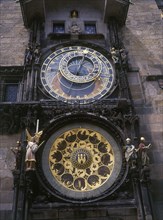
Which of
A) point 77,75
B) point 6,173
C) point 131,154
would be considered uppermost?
point 77,75

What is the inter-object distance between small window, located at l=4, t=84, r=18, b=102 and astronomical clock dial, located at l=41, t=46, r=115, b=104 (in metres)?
1.04

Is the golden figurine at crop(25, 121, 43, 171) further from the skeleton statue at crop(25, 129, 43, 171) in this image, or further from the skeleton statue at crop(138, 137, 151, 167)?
the skeleton statue at crop(138, 137, 151, 167)

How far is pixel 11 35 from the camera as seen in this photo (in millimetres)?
12000

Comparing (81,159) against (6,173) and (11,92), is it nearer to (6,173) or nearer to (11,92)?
(6,173)

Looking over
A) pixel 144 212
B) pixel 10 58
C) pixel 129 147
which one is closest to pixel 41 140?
pixel 129 147

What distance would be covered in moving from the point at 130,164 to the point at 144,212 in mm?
1184

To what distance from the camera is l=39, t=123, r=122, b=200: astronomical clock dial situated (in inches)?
326

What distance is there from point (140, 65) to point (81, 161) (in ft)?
14.1

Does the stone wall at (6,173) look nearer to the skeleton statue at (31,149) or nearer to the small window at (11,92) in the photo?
the skeleton statue at (31,149)

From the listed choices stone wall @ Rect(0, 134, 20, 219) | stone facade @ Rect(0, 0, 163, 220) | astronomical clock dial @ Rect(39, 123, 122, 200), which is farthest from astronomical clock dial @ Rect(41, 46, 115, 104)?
stone wall @ Rect(0, 134, 20, 219)

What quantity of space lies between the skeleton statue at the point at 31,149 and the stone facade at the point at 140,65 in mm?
999

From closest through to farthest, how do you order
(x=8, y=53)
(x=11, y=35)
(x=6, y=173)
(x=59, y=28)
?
(x=6, y=173), (x=8, y=53), (x=11, y=35), (x=59, y=28)

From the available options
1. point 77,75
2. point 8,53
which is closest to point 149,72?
point 77,75

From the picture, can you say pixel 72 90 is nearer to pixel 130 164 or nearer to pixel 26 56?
pixel 26 56
